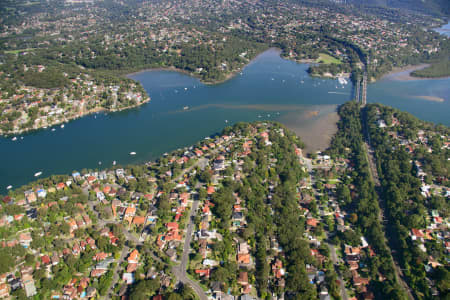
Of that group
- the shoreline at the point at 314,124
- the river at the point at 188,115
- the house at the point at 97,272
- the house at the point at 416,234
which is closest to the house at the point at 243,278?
the house at the point at 97,272

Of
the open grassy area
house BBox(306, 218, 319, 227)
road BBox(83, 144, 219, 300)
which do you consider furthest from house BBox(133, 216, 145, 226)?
the open grassy area

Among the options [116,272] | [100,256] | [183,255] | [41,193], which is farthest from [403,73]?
[41,193]

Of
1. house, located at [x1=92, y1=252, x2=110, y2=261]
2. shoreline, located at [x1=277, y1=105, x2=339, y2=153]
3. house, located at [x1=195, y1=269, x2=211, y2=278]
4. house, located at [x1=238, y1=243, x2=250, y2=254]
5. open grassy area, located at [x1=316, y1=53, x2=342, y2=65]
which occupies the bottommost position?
house, located at [x1=195, y1=269, x2=211, y2=278]

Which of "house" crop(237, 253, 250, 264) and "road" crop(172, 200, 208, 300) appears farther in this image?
"house" crop(237, 253, 250, 264)

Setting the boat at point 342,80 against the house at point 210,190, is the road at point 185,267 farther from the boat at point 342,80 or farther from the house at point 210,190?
the boat at point 342,80

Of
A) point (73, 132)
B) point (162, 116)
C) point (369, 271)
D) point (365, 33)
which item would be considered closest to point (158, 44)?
point (162, 116)

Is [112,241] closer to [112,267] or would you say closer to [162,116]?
[112,267]

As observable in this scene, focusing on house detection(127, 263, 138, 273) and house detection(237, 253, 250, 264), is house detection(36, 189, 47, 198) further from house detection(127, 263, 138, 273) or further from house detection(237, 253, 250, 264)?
house detection(237, 253, 250, 264)

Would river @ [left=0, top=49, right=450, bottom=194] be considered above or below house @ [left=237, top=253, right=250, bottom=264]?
above
